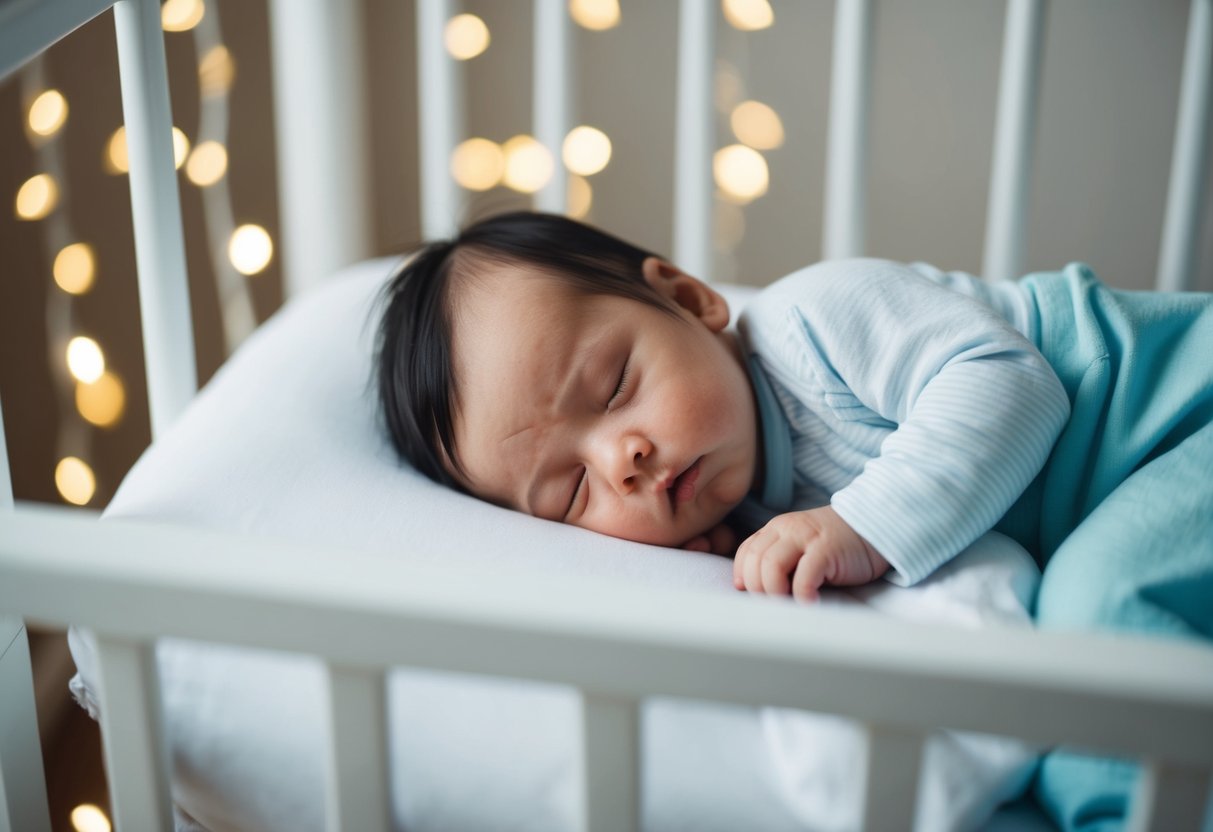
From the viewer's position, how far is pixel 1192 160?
3.28ft

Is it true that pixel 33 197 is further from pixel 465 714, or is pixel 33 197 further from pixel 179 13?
pixel 465 714

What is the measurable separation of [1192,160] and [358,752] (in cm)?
93

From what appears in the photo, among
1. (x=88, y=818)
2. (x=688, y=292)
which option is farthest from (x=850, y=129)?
(x=88, y=818)

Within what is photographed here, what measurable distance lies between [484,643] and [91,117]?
1071 mm

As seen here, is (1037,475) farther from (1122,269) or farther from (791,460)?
(1122,269)

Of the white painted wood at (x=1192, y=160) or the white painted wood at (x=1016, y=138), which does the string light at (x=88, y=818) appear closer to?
the white painted wood at (x=1016, y=138)

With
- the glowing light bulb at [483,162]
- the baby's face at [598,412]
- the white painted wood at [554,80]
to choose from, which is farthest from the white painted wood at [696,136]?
the glowing light bulb at [483,162]

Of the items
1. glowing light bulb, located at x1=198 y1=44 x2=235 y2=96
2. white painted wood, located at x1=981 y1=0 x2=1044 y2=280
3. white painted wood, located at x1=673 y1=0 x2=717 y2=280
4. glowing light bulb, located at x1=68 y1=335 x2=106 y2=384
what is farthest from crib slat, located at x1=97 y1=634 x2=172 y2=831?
glowing light bulb, located at x1=198 y1=44 x2=235 y2=96

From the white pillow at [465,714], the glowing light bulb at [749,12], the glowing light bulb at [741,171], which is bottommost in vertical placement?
the white pillow at [465,714]

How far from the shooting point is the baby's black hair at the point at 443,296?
2.59ft

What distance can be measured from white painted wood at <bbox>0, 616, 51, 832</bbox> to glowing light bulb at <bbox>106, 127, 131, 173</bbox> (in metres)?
0.83

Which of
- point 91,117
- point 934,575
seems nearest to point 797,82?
point 91,117

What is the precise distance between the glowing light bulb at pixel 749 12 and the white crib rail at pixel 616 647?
107 centimetres

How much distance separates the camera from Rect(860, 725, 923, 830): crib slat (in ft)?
1.27
